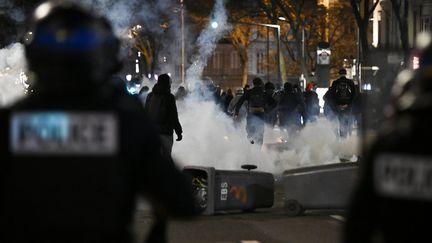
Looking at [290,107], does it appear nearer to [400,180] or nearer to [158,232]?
[158,232]

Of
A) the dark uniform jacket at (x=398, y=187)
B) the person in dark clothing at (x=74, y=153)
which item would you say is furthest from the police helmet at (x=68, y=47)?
the dark uniform jacket at (x=398, y=187)

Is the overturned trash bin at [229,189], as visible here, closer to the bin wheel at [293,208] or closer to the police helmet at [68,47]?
the bin wheel at [293,208]

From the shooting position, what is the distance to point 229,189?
527 inches

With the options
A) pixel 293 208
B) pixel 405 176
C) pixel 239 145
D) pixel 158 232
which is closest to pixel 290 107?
pixel 239 145

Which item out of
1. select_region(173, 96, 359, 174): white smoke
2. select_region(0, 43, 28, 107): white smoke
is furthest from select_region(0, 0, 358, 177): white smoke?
select_region(0, 43, 28, 107): white smoke

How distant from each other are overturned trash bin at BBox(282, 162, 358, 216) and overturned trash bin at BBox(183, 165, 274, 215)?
0.41m

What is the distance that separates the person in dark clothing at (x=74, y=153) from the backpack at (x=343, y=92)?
18379 mm

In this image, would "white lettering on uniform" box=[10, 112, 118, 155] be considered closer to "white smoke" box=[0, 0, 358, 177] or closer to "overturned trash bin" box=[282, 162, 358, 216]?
"overturned trash bin" box=[282, 162, 358, 216]

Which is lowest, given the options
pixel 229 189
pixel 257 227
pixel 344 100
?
pixel 257 227

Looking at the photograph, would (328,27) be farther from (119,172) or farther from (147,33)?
(119,172)

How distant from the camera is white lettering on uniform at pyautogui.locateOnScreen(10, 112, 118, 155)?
145 inches

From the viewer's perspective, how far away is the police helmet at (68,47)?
3678 mm

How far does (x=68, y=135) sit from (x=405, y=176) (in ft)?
3.63

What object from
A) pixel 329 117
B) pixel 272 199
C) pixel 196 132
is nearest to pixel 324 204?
pixel 272 199
